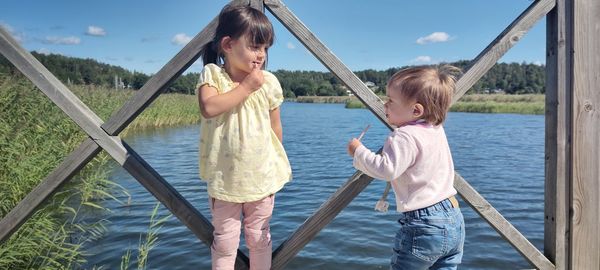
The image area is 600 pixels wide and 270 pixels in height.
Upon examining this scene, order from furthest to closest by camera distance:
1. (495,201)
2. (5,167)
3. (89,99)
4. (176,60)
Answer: (89,99)
(495,201)
(5,167)
(176,60)

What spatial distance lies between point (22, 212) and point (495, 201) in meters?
7.32

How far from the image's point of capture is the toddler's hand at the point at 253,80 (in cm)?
195

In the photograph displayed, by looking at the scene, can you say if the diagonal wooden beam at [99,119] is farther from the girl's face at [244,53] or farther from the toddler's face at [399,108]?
the toddler's face at [399,108]

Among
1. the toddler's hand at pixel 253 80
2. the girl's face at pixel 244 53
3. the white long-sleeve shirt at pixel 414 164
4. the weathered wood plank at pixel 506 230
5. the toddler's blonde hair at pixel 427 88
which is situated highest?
the girl's face at pixel 244 53

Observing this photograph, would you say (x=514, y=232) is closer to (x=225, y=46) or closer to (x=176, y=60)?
(x=225, y=46)

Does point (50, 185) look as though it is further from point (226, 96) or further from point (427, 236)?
point (427, 236)

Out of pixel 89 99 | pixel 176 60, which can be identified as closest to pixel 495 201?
pixel 176 60

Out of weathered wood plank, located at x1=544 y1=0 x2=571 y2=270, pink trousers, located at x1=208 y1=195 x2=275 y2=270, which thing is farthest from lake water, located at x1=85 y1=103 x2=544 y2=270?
pink trousers, located at x1=208 y1=195 x2=275 y2=270

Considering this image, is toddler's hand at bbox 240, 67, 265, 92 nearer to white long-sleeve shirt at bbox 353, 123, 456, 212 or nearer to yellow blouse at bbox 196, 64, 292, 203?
yellow blouse at bbox 196, 64, 292, 203

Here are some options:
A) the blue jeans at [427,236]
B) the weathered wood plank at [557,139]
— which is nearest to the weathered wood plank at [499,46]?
the weathered wood plank at [557,139]

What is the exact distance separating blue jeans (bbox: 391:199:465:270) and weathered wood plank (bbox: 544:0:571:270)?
39.5 inches

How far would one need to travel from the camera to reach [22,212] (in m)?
2.44

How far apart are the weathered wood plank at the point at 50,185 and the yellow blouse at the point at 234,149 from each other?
2.21 ft

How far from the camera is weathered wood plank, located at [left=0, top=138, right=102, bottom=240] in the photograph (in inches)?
90.6
